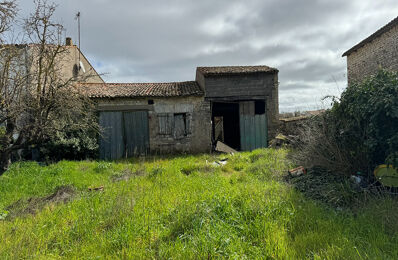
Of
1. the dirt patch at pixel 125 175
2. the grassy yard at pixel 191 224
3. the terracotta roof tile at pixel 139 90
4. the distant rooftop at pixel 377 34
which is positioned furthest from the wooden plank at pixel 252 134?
the dirt patch at pixel 125 175

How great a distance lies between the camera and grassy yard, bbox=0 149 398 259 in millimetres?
2303

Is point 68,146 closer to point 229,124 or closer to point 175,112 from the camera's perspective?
point 175,112

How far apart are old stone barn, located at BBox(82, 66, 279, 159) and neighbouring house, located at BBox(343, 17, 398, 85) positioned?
415 centimetres

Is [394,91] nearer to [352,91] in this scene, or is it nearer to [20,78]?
[352,91]

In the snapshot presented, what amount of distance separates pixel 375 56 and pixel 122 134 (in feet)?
42.8

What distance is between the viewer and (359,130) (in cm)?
419

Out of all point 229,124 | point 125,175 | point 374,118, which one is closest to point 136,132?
point 125,175

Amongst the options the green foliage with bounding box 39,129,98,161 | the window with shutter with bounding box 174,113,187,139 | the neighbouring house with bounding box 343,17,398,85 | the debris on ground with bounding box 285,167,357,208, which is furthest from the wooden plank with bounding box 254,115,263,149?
the green foliage with bounding box 39,129,98,161

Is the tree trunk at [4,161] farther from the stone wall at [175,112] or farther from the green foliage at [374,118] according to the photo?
the green foliage at [374,118]

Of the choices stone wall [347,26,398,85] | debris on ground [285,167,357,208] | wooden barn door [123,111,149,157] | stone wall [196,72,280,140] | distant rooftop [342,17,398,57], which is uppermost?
distant rooftop [342,17,398,57]

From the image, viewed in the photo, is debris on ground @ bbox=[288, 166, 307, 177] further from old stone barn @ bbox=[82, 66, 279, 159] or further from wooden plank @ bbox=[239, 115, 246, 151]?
wooden plank @ bbox=[239, 115, 246, 151]

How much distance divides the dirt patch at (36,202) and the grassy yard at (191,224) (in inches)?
0.7

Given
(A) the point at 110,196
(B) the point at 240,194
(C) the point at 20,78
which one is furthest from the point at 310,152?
(C) the point at 20,78

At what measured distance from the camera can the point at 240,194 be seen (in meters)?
3.71
